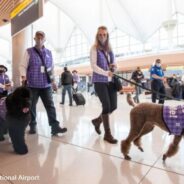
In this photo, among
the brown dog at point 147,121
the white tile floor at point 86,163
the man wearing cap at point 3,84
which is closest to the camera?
the white tile floor at point 86,163

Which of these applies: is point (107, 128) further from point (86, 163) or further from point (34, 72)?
point (34, 72)

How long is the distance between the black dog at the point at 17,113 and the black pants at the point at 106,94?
2.88ft

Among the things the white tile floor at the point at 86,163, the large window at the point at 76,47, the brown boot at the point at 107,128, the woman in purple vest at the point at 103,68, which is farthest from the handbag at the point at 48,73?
the large window at the point at 76,47

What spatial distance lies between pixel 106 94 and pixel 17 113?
107 centimetres

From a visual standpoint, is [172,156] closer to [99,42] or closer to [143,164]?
[143,164]

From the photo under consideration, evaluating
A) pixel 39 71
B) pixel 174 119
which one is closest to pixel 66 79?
pixel 39 71

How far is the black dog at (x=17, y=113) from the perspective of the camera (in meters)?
2.16

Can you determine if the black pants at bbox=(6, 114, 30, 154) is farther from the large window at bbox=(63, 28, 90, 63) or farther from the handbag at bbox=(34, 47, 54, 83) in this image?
the large window at bbox=(63, 28, 90, 63)

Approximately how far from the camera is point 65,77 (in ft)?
23.0

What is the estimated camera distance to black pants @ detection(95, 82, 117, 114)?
2.55 meters

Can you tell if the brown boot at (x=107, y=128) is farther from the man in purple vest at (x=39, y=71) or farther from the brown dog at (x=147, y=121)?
the man in purple vest at (x=39, y=71)

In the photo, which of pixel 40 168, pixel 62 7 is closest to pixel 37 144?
pixel 40 168

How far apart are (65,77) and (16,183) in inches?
219

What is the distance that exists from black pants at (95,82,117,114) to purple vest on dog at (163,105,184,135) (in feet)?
2.98
